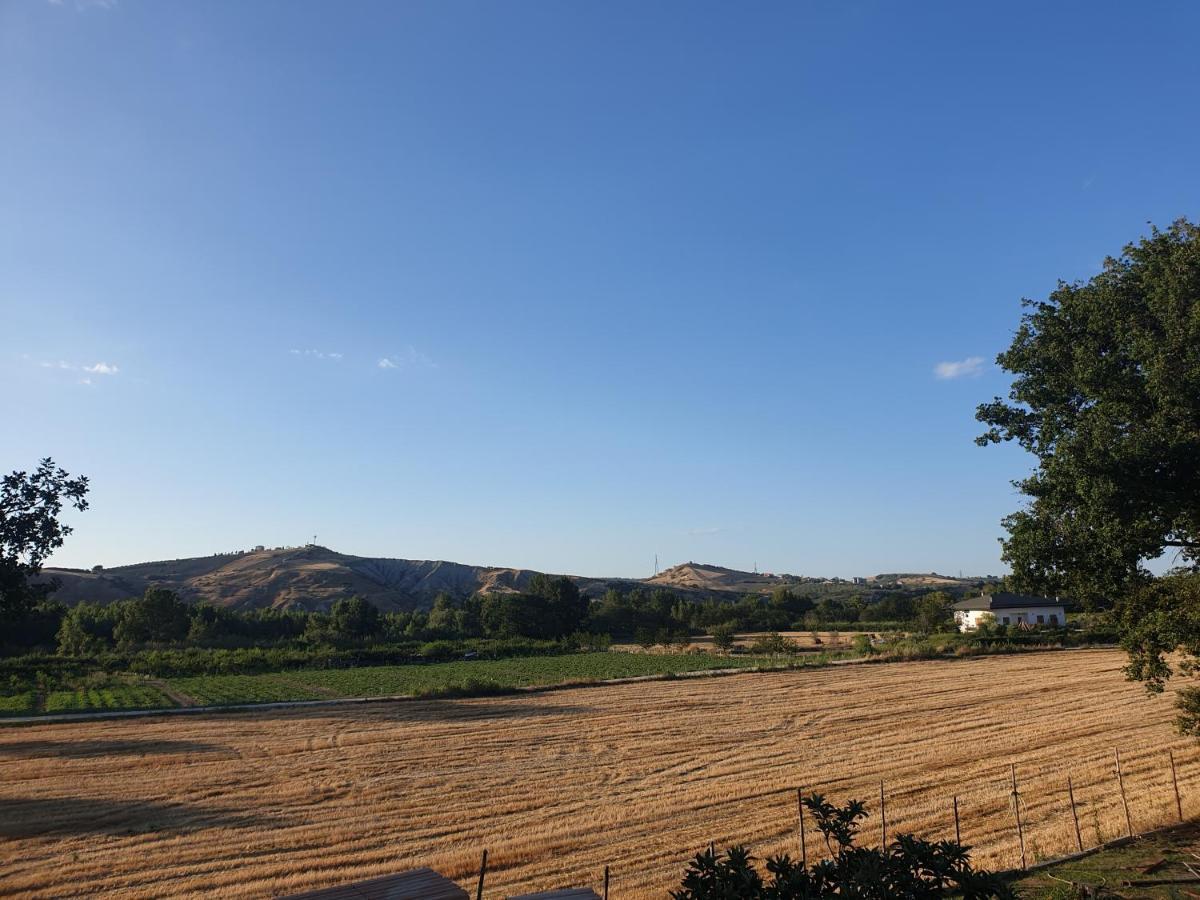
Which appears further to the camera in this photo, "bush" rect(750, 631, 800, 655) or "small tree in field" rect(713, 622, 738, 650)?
"small tree in field" rect(713, 622, 738, 650)

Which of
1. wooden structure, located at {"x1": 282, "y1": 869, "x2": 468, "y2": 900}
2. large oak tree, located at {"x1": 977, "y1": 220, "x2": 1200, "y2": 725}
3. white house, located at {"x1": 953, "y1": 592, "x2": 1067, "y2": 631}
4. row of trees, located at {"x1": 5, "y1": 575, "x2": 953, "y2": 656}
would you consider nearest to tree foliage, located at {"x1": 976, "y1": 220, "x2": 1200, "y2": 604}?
large oak tree, located at {"x1": 977, "y1": 220, "x2": 1200, "y2": 725}

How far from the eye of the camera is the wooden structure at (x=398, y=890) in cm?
692

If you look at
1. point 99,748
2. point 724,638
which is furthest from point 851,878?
point 724,638

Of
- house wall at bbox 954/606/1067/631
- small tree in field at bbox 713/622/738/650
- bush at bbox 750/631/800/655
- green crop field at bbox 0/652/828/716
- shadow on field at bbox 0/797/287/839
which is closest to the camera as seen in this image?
shadow on field at bbox 0/797/287/839

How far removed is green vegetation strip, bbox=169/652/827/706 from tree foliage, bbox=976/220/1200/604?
43630 millimetres

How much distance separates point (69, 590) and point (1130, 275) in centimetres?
19855

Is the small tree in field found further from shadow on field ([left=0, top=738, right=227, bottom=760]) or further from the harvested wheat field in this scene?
shadow on field ([left=0, top=738, right=227, bottom=760])

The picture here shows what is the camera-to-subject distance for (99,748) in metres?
34.5

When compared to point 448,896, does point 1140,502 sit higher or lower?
higher

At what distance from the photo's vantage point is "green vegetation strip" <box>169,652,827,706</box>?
56.2 m

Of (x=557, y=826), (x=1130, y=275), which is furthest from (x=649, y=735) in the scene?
(x=1130, y=275)

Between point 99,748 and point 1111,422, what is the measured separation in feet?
144

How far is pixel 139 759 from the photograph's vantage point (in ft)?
104

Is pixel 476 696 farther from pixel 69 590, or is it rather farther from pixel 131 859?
pixel 69 590
